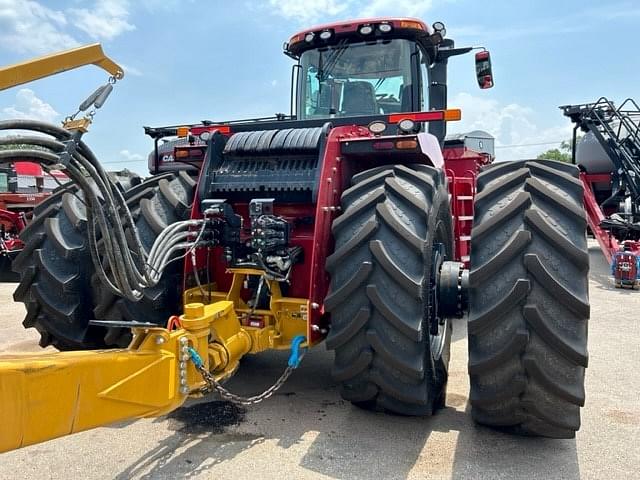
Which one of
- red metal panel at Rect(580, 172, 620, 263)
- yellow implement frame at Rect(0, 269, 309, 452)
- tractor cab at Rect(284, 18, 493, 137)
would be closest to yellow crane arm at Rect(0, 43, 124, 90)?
yellow implement frame at Rect(0, 269, 309, 452)

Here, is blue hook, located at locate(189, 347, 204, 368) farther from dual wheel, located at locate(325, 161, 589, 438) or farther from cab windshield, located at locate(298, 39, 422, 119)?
cab windshield, located at locate(298, 39, 422, 119)

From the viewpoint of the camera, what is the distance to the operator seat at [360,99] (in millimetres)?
5090

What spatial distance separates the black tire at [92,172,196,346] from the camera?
3613 mm

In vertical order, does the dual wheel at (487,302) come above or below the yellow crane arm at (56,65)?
below

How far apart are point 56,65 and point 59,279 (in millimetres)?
1673

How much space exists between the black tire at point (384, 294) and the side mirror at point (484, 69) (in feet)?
8.26

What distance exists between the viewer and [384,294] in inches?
117

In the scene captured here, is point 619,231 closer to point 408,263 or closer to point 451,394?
point 451,394

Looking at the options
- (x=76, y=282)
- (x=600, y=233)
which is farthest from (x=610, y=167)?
(x=76, y=282)

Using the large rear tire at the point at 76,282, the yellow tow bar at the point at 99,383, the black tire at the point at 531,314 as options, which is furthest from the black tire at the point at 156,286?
the black tire at the point at 531,314

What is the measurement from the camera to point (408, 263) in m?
2.99

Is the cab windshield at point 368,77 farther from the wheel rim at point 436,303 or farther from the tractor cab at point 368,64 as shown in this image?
the wheel rim at point 436,303

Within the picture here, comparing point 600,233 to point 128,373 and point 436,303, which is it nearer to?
point 436,303

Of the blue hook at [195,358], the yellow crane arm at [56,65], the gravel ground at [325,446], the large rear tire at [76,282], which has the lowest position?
the gravel ground at [325,446]
